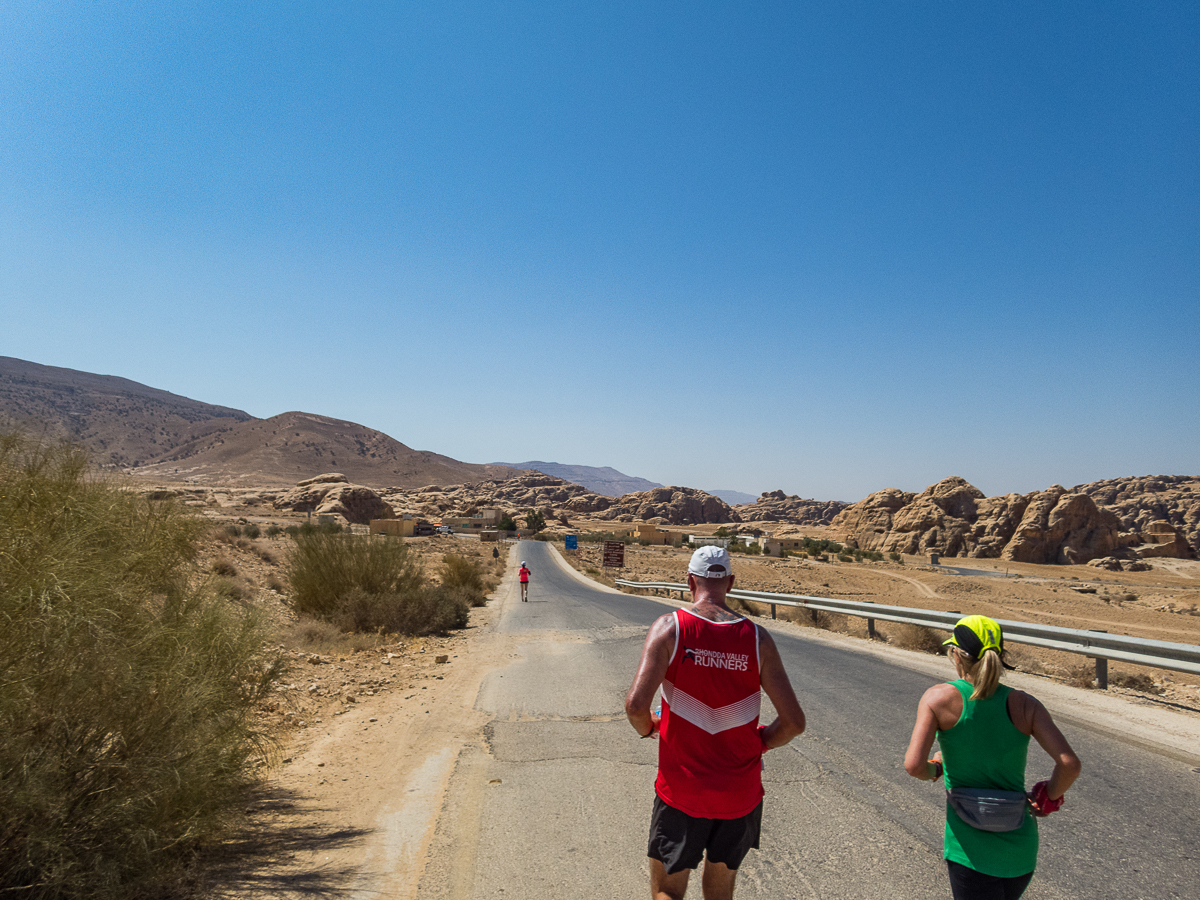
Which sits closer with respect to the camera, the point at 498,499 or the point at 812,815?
the point at 812,815

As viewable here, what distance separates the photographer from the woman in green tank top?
261 cm

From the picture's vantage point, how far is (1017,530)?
8662 cm

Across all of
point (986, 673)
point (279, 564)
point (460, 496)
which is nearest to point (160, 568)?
point (986, 673)

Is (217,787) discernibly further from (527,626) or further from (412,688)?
(527,626)

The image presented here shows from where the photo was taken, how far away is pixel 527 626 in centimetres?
1798

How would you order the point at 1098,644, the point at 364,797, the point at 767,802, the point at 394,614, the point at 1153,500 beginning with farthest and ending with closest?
the point at 1153,500, the point at 394,614, the point at 1098,644, the point at 364,797, the point at 767,802

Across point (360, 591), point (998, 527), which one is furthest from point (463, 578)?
point (998, 527)

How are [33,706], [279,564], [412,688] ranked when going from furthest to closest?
[279,564] < [412,688] < [33,706]

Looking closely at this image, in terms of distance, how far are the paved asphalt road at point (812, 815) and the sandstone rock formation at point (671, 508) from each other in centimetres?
15880

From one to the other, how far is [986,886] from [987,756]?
475 mm

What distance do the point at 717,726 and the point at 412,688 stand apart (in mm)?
8855

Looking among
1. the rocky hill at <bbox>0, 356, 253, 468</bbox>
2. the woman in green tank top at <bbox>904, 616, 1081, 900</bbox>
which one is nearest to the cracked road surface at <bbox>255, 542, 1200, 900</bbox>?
the woman in green tank top at <bbox>904, 616, 1081, 900</bbox>

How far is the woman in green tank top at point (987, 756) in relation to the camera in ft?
8.55

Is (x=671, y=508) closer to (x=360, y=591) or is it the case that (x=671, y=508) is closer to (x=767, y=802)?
(x=360, y=591)
